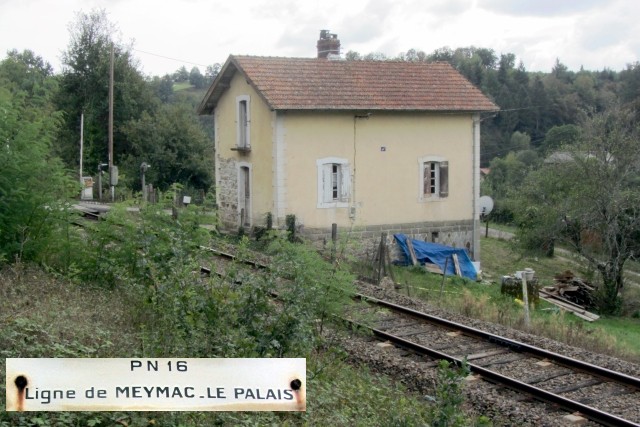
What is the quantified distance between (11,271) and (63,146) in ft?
111

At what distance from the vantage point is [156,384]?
140 inches

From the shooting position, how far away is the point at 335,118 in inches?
939

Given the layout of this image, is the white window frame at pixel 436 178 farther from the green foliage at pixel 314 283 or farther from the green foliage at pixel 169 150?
the green foliage at pixel 169 150

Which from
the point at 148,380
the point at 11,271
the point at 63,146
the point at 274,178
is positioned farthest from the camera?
the point at 63,146

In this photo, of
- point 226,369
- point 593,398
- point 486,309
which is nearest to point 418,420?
point 226,369

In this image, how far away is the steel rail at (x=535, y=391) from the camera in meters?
8.36

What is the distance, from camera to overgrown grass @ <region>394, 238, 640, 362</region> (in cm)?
1318

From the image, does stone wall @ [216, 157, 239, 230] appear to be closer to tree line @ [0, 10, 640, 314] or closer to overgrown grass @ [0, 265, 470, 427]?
tree line @ [0, 10, 640, 314]

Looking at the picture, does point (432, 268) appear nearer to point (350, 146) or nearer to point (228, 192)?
point (350, 146)

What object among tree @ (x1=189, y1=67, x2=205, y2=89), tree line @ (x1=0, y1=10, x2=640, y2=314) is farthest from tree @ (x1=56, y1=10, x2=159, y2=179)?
tree @ (x1=189, y1=67, x2=205, y2=89)

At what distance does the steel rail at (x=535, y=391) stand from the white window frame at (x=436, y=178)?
1431cm

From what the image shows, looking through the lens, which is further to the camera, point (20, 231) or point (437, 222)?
point (437, 222)

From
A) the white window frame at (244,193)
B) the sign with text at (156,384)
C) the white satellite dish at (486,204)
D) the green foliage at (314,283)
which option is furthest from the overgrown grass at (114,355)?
the white satellite dish at (486,204)

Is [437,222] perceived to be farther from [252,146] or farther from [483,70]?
[483,70]
